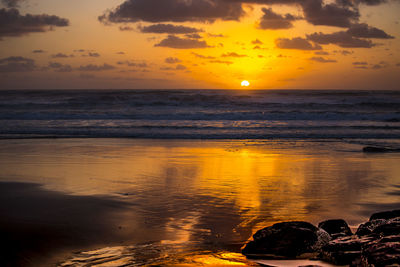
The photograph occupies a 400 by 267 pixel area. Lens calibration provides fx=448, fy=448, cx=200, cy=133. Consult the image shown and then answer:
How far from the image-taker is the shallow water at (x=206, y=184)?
5348 millimetres

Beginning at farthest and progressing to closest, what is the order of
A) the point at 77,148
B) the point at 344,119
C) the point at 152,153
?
the point at 344,119 → the point at 77,148 → the point at 152,153

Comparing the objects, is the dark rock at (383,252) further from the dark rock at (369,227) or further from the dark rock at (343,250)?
the dark rock at (369,227)

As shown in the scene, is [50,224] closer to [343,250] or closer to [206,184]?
[206,184]

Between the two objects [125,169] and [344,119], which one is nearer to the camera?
[125,169]

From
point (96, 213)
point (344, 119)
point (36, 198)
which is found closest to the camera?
point (96, 213)

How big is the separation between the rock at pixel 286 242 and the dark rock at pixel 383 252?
0.66 m

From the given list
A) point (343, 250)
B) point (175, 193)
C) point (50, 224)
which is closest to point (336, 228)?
point (343, 250)

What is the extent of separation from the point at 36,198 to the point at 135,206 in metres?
1.79

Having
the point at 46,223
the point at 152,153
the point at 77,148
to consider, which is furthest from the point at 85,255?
the point at 77,148

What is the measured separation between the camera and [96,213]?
20.8 feet

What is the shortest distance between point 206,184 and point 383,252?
4.65 m

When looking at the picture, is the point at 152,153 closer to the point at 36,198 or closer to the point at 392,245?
the point at 36,198

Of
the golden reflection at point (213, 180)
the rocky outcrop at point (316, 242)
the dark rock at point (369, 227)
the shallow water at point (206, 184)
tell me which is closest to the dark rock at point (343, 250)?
the rocky outcrop at point (316, 242)

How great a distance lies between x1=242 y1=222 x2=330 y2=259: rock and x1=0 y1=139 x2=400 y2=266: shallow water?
0.97 ft
